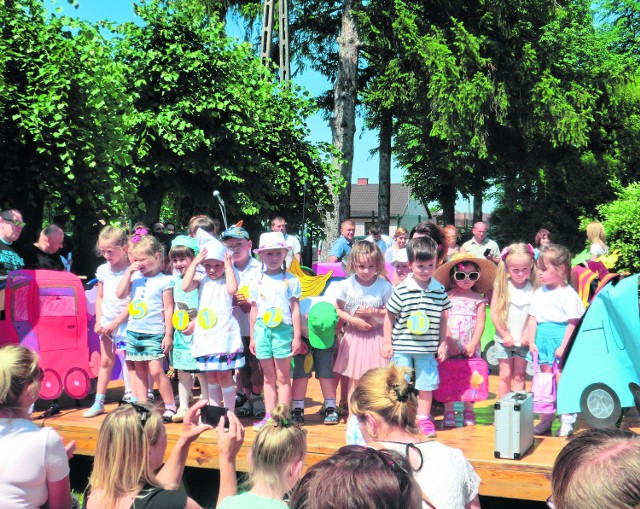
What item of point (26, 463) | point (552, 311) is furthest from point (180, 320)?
point (552, 311)

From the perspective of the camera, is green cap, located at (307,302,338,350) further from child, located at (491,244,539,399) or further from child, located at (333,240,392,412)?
child, located at (491,244,539,399)

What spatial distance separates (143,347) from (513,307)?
279 centimetres

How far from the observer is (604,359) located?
4.64m

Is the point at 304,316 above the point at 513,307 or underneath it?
underneath

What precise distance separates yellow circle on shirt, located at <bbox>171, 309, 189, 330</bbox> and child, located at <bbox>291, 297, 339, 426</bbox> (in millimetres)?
864

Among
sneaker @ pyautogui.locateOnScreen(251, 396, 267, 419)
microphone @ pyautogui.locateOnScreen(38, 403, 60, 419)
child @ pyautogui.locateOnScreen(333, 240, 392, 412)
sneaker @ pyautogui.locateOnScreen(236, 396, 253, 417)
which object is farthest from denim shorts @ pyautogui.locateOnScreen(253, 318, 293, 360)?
microphone @ pyautogui.locateOnScreen(38, 403, 60, 419)

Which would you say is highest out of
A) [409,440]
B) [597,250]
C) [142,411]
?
[597,250]

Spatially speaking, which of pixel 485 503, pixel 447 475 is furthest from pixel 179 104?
pixel 447 475

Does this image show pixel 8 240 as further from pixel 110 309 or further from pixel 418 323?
pixel 418 323

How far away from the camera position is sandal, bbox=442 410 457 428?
5215 mm

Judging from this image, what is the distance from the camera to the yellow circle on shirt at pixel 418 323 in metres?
4.88

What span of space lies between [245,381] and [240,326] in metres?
0.56

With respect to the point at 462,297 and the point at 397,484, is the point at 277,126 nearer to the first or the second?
the point at 462,297

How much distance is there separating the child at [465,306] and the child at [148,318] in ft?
6.86
